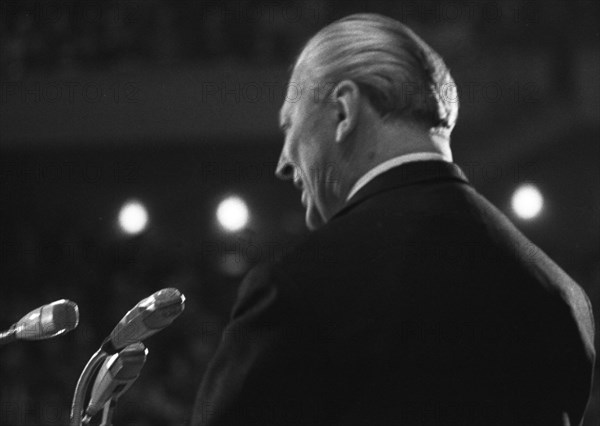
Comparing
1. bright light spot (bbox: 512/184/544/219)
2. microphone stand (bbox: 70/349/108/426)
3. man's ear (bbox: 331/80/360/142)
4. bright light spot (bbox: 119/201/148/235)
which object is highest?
man's ear (bbox: 331/80/360/142)

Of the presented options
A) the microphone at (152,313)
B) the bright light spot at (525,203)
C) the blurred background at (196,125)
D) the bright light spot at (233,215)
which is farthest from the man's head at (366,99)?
the bright light spot at (233,215)

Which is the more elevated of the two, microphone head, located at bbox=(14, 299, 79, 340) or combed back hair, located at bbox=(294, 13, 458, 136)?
combed back hair, located at bbox=(294, 13, 458, 136)

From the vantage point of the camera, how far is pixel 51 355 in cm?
507

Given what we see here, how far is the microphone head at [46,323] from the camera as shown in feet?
3.65

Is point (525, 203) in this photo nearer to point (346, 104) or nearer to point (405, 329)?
point (346, 104)

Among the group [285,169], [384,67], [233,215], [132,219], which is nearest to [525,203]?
[233,215]

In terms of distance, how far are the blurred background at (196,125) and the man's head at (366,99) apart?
4.25 meters

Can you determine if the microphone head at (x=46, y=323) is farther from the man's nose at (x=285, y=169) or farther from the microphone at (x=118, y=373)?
the man's nose at (x=285, y=169)

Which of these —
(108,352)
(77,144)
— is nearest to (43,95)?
(77,144)

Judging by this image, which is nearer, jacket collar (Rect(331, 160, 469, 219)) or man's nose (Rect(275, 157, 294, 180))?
jacket collar (Rect(331, 160, 469, 219))

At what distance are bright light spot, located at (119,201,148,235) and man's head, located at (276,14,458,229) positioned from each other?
5.46m

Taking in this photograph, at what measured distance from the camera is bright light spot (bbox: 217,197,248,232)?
21.4 feet

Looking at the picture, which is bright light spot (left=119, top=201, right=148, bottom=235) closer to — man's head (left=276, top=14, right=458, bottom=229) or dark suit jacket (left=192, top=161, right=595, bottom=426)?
man's head (left=276, top=14, right=458, bottom=229)

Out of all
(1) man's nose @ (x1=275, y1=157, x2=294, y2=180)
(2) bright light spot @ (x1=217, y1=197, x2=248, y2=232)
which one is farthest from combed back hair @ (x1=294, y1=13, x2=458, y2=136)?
(2) bright light spot @ (x1=217, y1=197, x2=248, y2=232)
